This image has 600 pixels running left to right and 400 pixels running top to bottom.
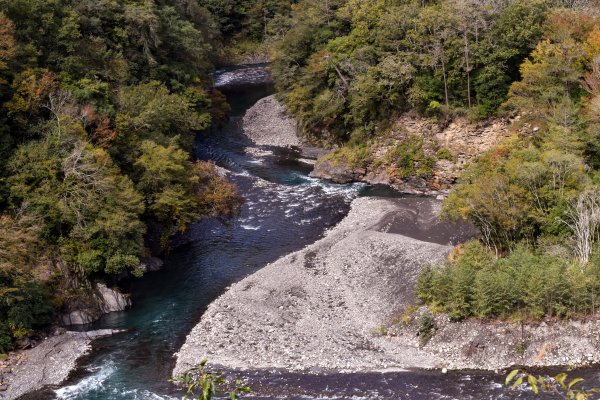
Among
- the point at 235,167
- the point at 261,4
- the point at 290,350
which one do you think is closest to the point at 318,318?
the point at 290,350

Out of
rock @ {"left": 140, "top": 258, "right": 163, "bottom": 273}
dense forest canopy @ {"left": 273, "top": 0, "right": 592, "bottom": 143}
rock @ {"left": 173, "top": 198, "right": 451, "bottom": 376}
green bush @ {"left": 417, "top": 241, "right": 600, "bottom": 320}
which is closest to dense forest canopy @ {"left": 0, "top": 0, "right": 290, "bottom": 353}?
rock @ {"left": 140, "top": 258, "right": 163, "bottom": 273}

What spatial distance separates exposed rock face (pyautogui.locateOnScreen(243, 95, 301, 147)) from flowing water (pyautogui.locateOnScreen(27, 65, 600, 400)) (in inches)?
76.1

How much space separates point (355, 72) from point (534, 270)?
34178 millimetres

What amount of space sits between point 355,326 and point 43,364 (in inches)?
621

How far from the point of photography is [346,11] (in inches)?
2443

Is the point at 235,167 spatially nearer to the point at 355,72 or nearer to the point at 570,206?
the point at 355,72

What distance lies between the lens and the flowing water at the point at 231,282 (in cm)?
2588

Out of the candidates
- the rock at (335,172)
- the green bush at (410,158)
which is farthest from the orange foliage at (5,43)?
the green bush at (410,158)

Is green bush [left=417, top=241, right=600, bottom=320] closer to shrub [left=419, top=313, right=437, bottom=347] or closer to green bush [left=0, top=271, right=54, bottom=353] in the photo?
shrub [left=419, top=313, right=437, bottom=347]

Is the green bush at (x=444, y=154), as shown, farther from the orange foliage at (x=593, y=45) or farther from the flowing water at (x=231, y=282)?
the orange foliage at (x=593, y=45)

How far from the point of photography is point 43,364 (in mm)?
28891

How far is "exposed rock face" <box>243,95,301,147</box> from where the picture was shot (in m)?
64.8

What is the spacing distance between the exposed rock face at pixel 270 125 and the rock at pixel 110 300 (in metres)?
31.8

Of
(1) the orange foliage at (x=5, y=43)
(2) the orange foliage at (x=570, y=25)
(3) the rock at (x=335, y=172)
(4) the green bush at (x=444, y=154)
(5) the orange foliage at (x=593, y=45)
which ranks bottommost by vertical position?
(3) the rock at (x=335, y=172)
